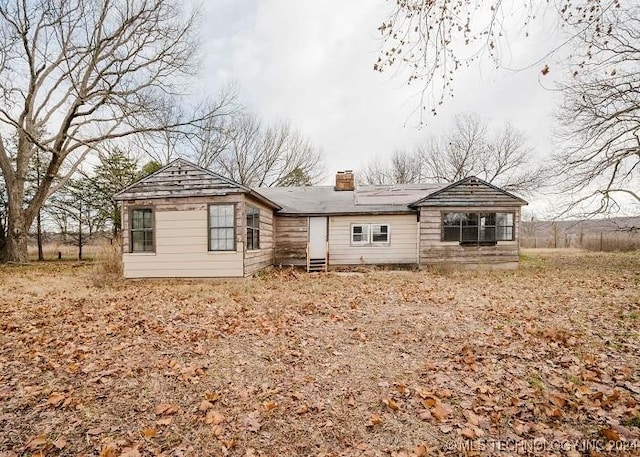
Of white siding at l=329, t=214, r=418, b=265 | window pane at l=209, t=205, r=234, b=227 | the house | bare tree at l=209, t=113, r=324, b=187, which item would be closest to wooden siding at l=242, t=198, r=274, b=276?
the house

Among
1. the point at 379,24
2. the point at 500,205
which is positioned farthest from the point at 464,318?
the point at 500,205

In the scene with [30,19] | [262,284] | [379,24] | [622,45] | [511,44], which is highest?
[30,19]

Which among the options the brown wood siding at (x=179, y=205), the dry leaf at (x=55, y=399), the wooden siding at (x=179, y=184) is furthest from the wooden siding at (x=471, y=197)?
the dry leaf at (x=55, y=399)

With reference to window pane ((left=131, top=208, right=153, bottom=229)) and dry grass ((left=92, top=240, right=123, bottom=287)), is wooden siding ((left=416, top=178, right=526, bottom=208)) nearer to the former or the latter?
window pane ((left=131, top=208, right=153, bottom=229))

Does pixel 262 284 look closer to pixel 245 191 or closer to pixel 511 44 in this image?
pixel 245 191

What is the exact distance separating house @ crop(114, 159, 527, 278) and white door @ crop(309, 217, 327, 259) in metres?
0.05

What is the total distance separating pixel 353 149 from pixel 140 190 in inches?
994

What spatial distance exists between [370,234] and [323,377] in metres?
12.2

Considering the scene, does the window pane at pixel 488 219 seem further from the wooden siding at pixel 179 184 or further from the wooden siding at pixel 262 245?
the wooden siding at pixel 179 184

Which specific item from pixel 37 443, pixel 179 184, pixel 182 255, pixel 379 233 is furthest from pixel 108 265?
pixel 379 233

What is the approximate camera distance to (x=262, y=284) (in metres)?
11.2

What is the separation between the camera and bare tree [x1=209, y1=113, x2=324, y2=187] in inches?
1181

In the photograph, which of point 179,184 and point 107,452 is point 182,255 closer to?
point 179,184

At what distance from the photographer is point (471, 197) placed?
49.4ft
